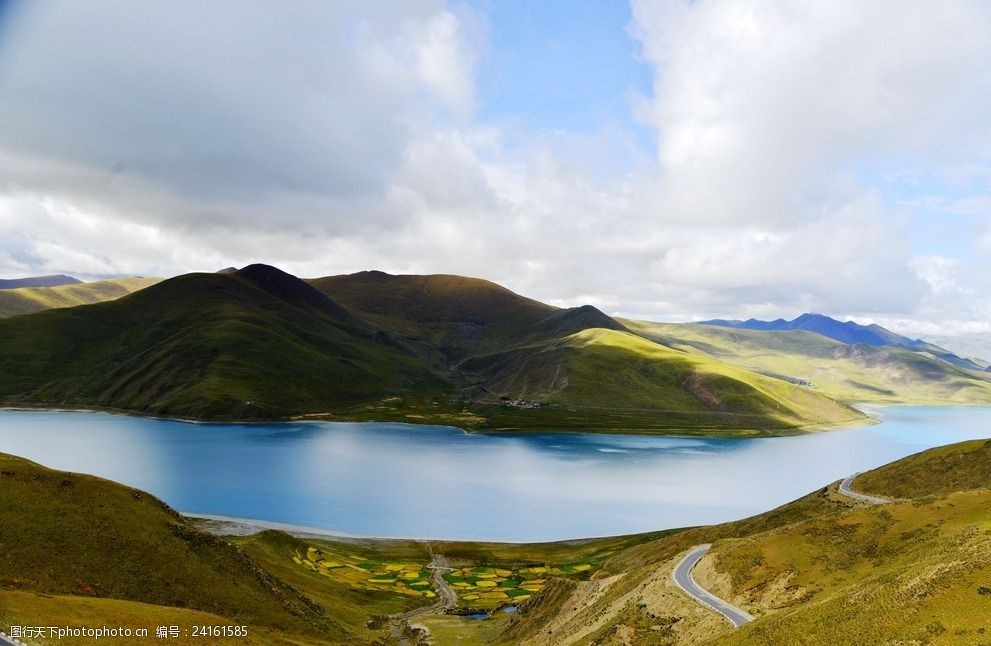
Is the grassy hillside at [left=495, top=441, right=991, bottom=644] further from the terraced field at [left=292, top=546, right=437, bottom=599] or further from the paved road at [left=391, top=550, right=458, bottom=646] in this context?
the terraced field at [left=292, top=546, right=437, bottom=599]

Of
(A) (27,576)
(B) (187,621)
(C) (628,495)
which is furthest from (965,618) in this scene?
(C) (628,495)

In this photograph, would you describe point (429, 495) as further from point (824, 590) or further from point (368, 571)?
point (824, 590)

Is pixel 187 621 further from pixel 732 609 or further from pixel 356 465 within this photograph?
pixel 356 465

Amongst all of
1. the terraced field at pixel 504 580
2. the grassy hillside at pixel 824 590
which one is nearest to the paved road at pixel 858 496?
the grassy hillside at pixel 824 590

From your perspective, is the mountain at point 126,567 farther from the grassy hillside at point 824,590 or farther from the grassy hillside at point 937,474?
the grassy hillside at point 937,474

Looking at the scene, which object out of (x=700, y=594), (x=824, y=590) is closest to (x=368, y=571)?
(x=700, y=594)

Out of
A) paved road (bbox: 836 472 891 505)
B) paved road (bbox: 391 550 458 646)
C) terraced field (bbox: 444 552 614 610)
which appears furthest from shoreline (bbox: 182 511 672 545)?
paved road (bbox: 836 472 891 505)
